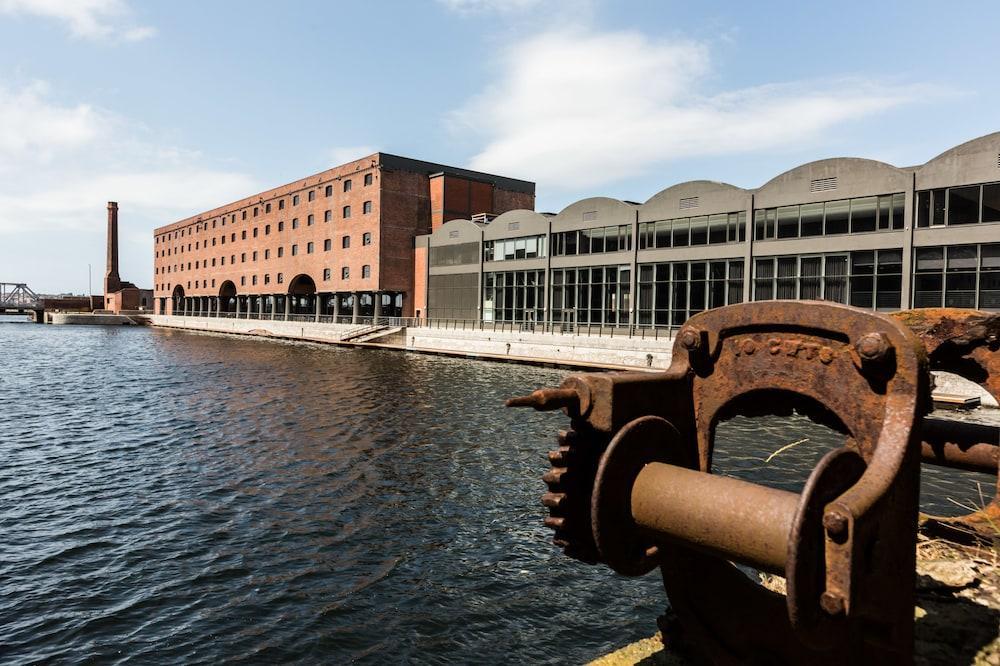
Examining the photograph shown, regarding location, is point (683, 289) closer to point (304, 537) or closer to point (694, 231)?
point (694, 231)

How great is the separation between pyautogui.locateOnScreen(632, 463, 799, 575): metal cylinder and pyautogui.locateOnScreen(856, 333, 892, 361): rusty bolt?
86cm

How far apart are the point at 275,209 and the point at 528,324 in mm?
43535

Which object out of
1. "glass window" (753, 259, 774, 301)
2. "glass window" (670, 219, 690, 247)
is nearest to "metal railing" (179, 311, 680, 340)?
"glass window" (753, 259, 774, 301)

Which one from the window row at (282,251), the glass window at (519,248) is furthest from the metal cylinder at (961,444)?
the window row at (282,251)

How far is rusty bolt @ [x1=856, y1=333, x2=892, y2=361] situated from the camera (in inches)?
116

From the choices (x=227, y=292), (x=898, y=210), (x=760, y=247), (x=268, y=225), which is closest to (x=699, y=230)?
(x=760, y=247)

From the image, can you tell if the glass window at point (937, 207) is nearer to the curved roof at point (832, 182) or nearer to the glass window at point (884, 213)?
the curved roof at point (832, 182)

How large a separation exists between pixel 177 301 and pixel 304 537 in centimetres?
10946

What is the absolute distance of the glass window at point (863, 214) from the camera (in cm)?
3070

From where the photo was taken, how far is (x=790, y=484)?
42.6ft

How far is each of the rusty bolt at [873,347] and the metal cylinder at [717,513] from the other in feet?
2.82

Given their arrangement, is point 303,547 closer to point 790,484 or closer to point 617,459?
point 617,459

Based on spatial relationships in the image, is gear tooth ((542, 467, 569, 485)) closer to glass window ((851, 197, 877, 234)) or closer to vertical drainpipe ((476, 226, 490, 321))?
glass window ((851, 197, 877, 234))

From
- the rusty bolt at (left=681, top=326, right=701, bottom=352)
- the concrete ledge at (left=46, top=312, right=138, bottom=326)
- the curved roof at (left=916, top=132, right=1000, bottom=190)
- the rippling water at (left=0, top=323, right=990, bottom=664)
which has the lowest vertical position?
the rippling water at (left=0, top=323, right=990, bottom=664)
